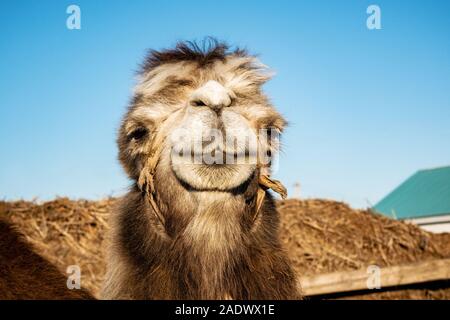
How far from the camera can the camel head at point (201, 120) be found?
2.78 meters

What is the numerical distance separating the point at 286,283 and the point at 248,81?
4.02 ft

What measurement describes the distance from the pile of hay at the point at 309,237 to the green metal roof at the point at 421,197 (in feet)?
64.1

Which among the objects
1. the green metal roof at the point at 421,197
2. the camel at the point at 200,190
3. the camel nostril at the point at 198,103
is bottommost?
the camel at the point at 200,190

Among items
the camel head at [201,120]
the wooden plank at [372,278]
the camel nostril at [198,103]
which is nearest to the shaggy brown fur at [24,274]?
the camel head at [201,120]

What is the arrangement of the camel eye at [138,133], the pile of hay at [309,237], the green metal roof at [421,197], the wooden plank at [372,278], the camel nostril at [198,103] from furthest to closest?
the green metal roof at [421,197] → the pile of hay at [309,237] → the wooden plank at [372,278] → the camel eye at [138,133] → the camel nostril at [198,103]

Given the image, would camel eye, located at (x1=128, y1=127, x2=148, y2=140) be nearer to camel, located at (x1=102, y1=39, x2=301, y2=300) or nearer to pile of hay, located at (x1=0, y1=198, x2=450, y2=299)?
camel, located at (x1=102, y1=39, x2=301, y2=300)

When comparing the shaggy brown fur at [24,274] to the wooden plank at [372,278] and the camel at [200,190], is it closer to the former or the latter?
the camel at [200,190]

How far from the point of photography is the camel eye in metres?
3.07

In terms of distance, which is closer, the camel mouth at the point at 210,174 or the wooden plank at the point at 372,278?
the camel mouth at the point at 210,174

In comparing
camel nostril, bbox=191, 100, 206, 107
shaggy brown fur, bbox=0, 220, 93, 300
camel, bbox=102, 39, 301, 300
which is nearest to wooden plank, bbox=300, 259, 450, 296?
camel, bbox=102, 39, 301, 300

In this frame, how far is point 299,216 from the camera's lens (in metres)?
10.4

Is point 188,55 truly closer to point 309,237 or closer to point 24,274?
point 24,274

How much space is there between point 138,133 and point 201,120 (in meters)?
0.50
